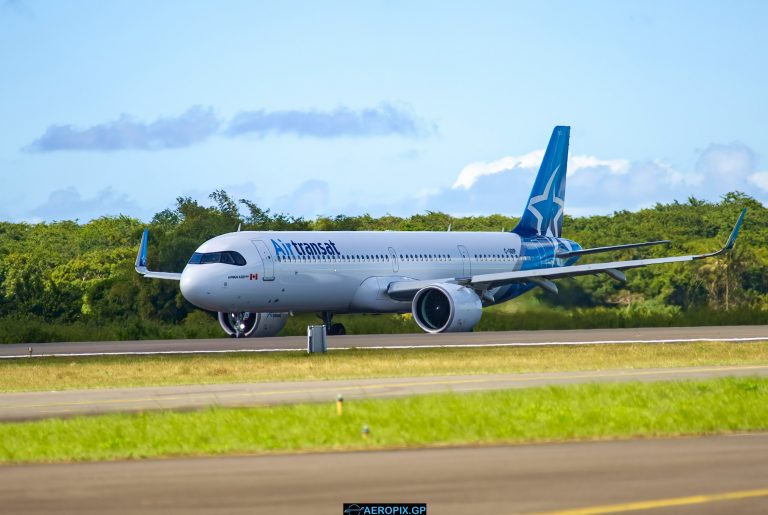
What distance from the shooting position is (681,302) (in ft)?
317

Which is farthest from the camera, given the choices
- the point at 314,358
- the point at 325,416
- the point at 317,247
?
the point at 317,247

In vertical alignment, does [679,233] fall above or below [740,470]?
above

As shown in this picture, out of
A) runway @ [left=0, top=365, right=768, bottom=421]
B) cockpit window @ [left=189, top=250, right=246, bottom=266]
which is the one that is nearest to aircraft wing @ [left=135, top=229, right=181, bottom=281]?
cockpit window @ [left=189, top=250, right=246, bottom=266]

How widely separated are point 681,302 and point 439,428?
78.5 metres

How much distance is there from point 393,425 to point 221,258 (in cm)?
3163

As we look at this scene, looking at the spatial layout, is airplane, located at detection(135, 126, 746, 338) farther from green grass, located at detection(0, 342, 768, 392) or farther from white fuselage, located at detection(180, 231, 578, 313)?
green grass, located at detection(0, 342, 768, 392)

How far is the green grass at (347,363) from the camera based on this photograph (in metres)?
33.9

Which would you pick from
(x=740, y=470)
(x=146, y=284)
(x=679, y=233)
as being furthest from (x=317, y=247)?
(x=679, y=233)

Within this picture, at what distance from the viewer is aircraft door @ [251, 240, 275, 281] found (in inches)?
2053

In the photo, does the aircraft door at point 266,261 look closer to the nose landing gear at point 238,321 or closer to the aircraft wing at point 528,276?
the nose landing gear at point 238,321

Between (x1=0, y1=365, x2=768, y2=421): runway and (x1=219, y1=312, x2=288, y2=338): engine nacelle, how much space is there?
26.1 metres

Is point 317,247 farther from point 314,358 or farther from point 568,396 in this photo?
point 568,396

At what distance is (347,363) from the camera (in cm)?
3791

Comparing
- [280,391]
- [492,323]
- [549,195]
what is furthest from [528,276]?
[280,391]
